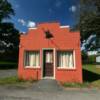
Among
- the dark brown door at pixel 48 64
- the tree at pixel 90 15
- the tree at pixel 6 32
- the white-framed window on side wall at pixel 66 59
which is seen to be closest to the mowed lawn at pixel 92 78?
the white-framed window on side wall at pixel 66 59

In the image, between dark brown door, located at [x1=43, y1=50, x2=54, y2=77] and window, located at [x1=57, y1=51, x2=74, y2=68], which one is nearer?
window, located at [x1=57, y1=51, x2=74, y2=68]

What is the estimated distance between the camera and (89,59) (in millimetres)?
66562

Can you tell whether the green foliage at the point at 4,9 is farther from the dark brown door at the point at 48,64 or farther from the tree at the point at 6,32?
the dark brown door at the point at 48,64

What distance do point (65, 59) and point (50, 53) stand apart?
55.0 inches

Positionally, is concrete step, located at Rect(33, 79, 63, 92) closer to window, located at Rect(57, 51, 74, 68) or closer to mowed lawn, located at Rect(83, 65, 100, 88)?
window, located at Rect(57, 51, 74, 68)

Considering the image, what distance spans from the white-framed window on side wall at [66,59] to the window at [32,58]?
1.81m

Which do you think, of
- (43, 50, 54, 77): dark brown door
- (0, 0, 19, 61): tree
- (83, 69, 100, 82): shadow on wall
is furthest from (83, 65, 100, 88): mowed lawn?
(0, 0, 19, 61): tree

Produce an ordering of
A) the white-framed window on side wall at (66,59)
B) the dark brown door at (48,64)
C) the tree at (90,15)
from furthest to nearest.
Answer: the tree at (90,15) → the dark brown door at (48,64) → the white-framed window on side wall at (66,59)

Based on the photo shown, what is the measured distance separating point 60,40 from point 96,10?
22855mm

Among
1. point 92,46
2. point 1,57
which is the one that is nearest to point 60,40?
point 92,46

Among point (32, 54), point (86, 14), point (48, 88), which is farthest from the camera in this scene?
point (86, 14)

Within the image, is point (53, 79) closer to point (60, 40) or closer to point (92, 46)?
point (60, 40)

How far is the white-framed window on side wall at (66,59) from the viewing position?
59.2 ft

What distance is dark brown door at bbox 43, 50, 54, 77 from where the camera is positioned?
1864 cm
